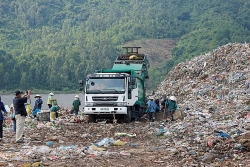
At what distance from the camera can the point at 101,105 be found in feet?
61.1

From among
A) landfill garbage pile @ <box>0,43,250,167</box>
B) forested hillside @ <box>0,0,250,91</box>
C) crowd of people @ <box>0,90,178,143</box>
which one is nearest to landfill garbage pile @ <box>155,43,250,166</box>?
landfill garbage pile @ <box>0,43,250,167</box>

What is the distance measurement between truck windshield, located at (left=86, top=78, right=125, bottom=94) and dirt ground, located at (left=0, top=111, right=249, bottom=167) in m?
2.92

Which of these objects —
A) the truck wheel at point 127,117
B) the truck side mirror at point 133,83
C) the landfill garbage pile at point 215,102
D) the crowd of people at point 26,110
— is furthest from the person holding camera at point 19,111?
the truck side mirror at point 133,83

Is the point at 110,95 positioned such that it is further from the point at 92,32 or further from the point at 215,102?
the point at 92,32

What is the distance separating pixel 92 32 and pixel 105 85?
453ft

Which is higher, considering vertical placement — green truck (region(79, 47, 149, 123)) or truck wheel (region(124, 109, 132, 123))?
green truck (region(79, 47, 149, 123))

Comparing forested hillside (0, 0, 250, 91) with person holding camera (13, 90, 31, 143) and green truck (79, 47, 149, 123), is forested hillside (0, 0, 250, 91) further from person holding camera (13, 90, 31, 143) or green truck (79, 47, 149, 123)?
person holding camera (13, 90, 31, 143)

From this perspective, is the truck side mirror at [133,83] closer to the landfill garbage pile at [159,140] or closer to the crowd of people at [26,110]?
the crowd of people at [26,110]

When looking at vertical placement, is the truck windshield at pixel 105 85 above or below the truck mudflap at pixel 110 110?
above

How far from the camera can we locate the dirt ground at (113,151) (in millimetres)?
9664

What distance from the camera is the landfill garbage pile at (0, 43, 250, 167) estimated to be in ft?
32.4

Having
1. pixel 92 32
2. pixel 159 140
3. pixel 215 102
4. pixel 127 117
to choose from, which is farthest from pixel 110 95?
pixel 92 32

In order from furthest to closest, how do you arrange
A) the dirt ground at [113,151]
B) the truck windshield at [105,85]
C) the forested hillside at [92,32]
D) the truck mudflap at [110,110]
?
1. the forested hillside at [92,32]
2. the truck windshield at [105,85]
3. the truck mudflap at [110,110]
4. the dirt ground at [113,151]

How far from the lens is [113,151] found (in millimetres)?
11445
